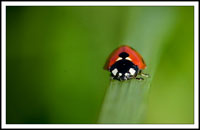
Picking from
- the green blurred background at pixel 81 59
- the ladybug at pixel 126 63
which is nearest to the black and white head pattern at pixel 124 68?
the ladybug at pixel 126 63

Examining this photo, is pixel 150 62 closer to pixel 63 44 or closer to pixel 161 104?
pixel 161 104

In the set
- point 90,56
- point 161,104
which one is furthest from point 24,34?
point 161,104

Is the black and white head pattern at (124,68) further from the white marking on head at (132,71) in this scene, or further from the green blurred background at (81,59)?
the green blurred background at (81,59)

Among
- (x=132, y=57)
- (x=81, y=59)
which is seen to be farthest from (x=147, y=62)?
(x=81, y=59)

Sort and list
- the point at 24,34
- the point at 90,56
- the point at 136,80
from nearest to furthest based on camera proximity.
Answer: the point at 136,80
the point at 90,56
the point at 24,34

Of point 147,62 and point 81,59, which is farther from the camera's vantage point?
point 81,59

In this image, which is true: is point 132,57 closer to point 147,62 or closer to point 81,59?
point 147,62
